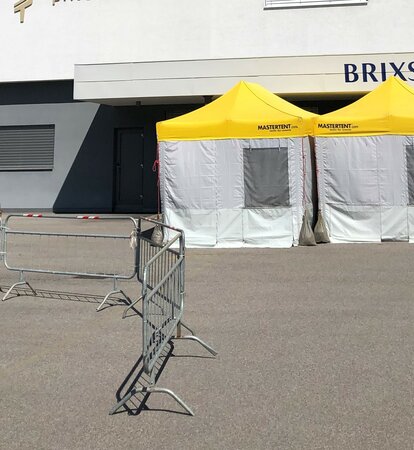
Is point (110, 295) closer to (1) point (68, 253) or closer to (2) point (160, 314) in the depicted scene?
(2) point (160, 314)

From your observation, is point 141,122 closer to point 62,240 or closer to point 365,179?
point 62,240

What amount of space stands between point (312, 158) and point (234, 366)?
28.3 feet

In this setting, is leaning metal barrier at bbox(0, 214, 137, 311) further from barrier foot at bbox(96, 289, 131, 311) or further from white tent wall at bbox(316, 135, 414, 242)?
white tent wall at bbox(316, 135, 414, 242)

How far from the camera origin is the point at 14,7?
70.3ft

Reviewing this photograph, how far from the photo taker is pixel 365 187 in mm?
11102

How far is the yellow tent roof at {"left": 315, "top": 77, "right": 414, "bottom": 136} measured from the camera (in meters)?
10.9

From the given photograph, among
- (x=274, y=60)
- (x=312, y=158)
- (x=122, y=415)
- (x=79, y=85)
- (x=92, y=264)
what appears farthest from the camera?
(x=79, y=85)

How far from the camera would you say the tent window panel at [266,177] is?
10891 millimetres

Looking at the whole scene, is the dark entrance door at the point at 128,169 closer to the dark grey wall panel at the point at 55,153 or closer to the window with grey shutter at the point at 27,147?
the dark grey wall panel at the point at 55,153

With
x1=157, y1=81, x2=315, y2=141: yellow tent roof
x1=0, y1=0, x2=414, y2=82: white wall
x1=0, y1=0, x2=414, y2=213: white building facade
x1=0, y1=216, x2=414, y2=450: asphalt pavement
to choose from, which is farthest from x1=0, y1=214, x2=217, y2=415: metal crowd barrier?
x1=0, y1=0, x2=414, y2=82: white wall

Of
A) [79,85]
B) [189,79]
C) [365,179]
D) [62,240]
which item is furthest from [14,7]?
[365,179]

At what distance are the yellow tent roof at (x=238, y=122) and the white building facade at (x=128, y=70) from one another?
509 cm

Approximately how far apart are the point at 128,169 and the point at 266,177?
1057cm

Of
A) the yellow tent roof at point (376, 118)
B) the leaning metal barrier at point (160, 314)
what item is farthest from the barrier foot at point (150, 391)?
the yellow tent roof at point (376, 118)
